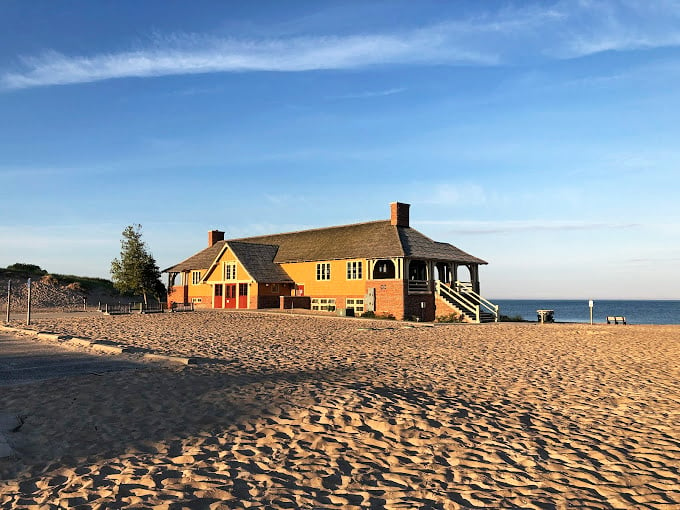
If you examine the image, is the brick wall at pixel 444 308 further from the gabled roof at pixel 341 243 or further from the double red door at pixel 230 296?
the double red door at pixel 230 296

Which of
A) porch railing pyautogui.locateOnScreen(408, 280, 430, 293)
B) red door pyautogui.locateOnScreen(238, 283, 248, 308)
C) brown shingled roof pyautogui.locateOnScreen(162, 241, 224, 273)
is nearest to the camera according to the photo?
porch railing pyautogui.locateOnScreen(408, 280, 430, 293)

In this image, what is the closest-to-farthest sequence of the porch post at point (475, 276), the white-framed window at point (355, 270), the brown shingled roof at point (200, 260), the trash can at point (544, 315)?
the trash can at point (544, 315) < the white-framed window at point (355, 270) < the porch post at point (475, 276) < the brown shingled roof at point (200, 260)

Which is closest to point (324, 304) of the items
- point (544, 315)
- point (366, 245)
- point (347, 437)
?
point (366, 245)

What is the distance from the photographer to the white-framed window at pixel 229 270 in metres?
41.7

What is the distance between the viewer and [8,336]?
20.2 meters

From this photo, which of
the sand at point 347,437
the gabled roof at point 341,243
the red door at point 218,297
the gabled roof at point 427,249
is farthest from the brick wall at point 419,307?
the sand at point 347,437

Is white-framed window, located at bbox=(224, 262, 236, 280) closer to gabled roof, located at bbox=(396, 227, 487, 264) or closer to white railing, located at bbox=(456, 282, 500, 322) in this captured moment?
gabled roof, located at bbox=(396, 227, 487, 264)

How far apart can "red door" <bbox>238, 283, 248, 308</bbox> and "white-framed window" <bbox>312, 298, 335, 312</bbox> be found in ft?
19.1

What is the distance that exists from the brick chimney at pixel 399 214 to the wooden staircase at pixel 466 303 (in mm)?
5680

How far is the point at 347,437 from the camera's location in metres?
6.72

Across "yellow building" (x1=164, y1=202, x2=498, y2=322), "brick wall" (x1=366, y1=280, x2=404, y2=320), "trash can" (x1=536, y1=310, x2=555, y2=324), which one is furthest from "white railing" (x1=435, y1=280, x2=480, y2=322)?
"trash can" (x1=536, y1=310, x2=555, y2=324)

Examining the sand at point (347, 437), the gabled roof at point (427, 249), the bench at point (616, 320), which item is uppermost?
the gabled roof at point (427, 249)

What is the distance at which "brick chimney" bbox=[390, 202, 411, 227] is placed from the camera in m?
36.9

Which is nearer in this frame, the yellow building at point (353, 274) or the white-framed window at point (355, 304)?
the yellow building at point (353, 274)
